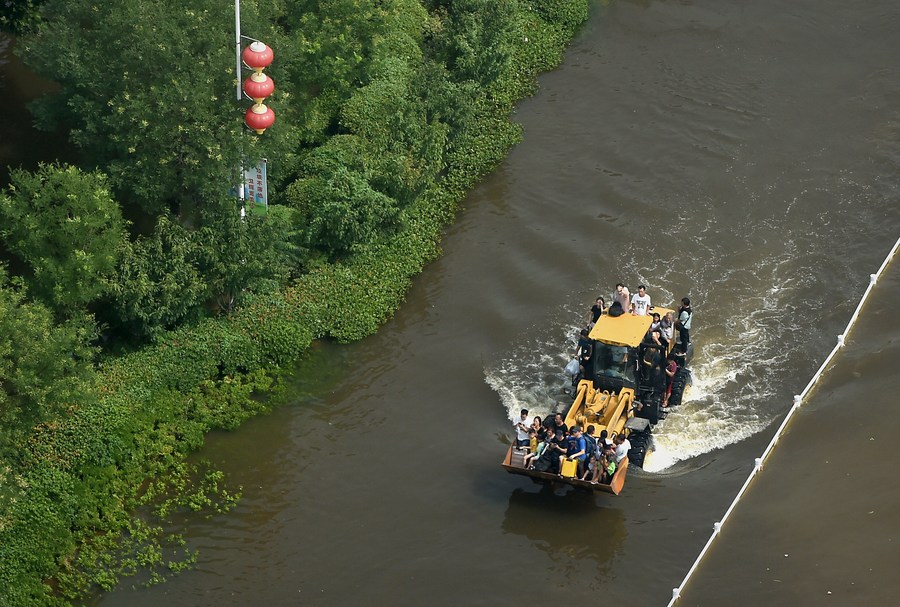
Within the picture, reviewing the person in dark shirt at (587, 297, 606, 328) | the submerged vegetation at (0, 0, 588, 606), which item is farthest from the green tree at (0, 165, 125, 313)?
the person in dark shirt at (587, 297, 606, 328)

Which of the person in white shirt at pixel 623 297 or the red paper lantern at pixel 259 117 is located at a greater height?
the red paper lantern at pixel 259 117

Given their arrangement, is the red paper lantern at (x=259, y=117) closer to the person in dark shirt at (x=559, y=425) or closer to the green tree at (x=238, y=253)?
the green tree at (x=238, y=253)

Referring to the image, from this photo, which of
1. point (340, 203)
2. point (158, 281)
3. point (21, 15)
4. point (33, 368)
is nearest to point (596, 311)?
point (340, 203)

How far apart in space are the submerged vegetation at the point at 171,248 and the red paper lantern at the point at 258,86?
98cm

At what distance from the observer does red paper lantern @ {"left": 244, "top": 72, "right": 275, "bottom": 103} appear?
28422 mm

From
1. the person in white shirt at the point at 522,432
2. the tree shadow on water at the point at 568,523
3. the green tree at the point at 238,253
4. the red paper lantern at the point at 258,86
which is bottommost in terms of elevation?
the tree shadow on water at the point at 568,523

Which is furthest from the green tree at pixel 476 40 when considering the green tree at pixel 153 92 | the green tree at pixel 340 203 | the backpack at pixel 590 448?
the backpack at pixel 590 448

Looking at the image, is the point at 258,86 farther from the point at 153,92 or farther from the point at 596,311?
the point at 596,311

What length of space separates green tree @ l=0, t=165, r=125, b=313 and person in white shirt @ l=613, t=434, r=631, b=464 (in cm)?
1092

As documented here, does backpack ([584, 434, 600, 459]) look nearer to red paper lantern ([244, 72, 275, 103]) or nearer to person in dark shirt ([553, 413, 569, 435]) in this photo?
person in dark shirt ([553, 413, 569, 435])

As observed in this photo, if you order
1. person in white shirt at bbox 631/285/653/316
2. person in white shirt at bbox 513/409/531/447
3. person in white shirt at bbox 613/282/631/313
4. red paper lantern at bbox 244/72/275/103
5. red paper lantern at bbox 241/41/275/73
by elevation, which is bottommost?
person in white shirt at bbox 513/409/531/447

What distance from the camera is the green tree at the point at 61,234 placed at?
2691 centimetres

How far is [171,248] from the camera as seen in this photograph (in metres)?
28.6

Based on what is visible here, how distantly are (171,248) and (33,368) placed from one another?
450cm
